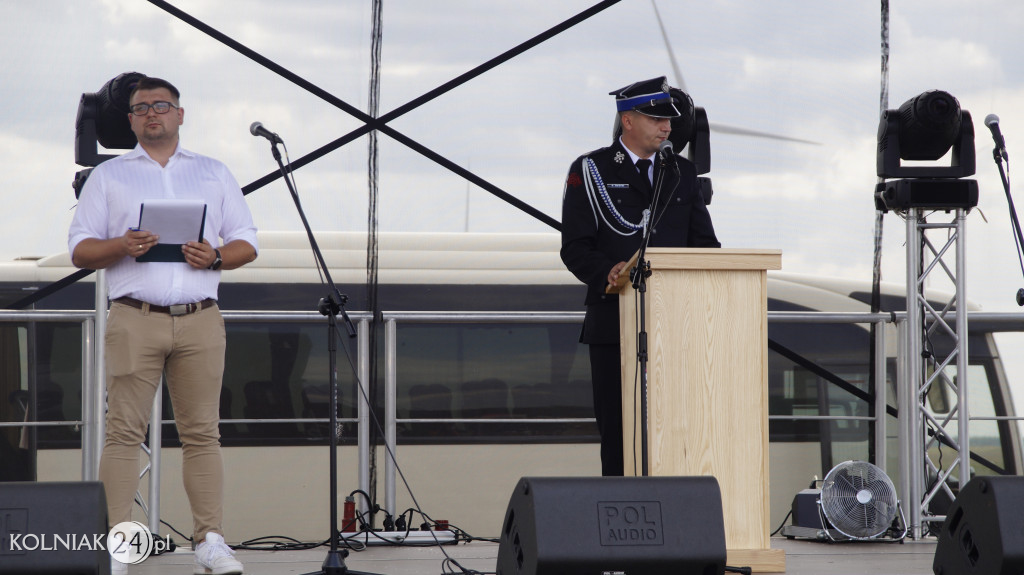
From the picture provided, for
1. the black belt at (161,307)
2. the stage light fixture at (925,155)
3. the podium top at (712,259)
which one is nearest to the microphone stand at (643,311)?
the podium top at (712,259)

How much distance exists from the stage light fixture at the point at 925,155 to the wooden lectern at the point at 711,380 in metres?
1.61

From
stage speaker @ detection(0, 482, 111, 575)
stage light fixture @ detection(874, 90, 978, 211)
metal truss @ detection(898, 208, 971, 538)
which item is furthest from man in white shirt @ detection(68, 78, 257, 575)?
metal truss @ detection(898, 208, 971, 538)

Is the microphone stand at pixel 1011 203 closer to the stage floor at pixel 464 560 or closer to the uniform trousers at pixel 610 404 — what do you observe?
the stage floor at pixel 464 560

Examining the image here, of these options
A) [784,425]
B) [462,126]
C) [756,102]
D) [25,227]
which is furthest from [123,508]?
[784,425]

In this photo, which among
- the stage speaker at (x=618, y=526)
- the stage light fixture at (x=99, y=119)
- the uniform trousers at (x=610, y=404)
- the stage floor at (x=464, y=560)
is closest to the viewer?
the stage speaker at (x=618, y=526)

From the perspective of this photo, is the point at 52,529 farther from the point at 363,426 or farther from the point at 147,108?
the point at 363,426

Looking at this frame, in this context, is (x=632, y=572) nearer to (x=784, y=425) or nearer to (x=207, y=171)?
(x=207, y=171)

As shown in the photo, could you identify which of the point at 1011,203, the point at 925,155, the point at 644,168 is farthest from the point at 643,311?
the point at 925,155

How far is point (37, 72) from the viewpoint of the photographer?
510 cm

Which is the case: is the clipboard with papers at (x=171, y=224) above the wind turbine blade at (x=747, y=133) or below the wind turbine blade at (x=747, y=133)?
below

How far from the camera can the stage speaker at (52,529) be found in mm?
2244

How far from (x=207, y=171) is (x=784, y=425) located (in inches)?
192

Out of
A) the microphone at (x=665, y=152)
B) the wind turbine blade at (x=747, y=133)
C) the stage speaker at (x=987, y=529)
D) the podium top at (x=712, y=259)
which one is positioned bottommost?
the stage speaker at (x=987, y=529)

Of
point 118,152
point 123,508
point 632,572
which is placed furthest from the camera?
point 118,152
